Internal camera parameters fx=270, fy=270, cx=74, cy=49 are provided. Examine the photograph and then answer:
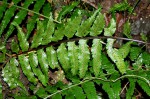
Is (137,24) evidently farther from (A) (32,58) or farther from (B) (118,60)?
(A) (32,58)

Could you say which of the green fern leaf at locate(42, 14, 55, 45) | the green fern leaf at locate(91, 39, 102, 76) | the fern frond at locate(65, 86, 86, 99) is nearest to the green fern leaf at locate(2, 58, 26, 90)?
the green fern leaf at locate(42, 14, 55, 45)

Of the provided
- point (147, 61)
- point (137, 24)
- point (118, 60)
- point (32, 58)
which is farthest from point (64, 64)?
point (137, 24)

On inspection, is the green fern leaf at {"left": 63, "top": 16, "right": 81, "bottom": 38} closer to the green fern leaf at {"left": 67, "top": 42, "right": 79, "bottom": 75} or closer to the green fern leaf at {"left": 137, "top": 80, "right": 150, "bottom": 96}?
the green fern leaf at {"left": 67, "top": 42, "right": 79, "bottom": 75}

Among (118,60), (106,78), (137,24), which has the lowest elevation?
(106,78)

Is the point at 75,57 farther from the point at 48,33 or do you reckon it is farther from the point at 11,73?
the point at 11,73

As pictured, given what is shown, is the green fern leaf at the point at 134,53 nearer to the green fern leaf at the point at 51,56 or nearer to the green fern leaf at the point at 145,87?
the green fern leaf at the point at 145,87

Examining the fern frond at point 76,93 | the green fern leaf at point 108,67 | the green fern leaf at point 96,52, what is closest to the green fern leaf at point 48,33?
the green fern leaf at point 96,52
